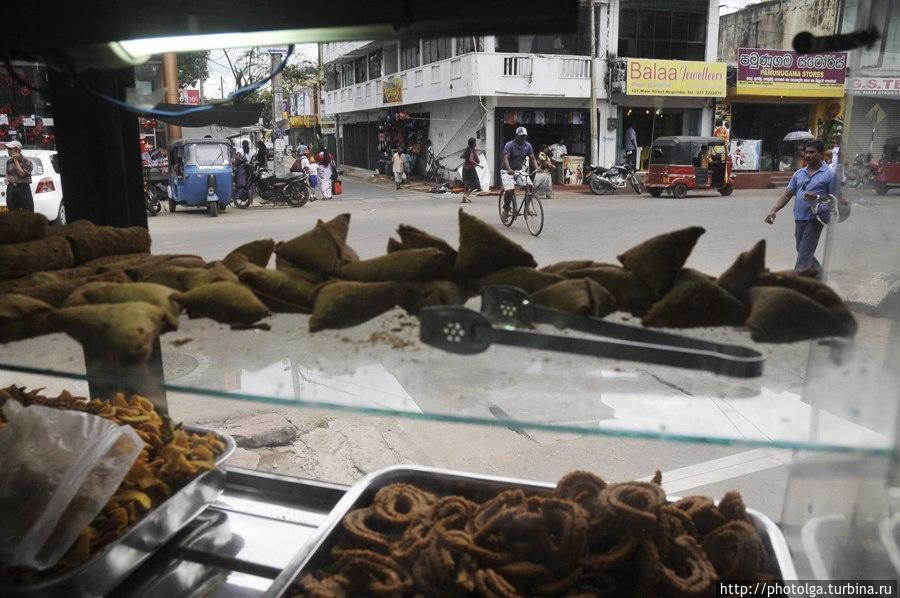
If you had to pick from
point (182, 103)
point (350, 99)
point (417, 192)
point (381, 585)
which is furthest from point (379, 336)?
point (350, 99)

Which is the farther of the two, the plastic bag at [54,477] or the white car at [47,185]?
the white car at [47,185]

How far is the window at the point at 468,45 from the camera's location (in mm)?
873

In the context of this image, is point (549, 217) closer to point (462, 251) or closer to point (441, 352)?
point (462, 251)

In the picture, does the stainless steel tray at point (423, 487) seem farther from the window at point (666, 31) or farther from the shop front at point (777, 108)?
the window at point (666, 31)

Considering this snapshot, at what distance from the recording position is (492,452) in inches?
93.7

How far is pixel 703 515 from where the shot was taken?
3.21 ft

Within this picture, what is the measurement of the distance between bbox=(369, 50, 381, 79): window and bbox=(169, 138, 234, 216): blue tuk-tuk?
369 millimetres

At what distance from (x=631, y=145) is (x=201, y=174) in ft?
4.06

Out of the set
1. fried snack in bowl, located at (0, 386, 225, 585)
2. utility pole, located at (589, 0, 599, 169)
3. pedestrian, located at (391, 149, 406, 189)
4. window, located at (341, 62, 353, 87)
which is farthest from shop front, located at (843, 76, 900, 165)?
pedestrian, located at (391, 149, 406, 189)

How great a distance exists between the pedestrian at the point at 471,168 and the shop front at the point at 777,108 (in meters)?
0.46

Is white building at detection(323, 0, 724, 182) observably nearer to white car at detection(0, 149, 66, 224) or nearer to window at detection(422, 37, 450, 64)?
window at detection(422, 37, 450, 64)

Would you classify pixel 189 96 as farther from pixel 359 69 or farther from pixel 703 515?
pixel 703 515

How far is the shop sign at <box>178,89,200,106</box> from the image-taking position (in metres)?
0.99

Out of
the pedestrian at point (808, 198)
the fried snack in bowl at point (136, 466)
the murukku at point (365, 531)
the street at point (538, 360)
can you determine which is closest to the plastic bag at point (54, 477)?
the fried snack in bowl at point (136, 466)
